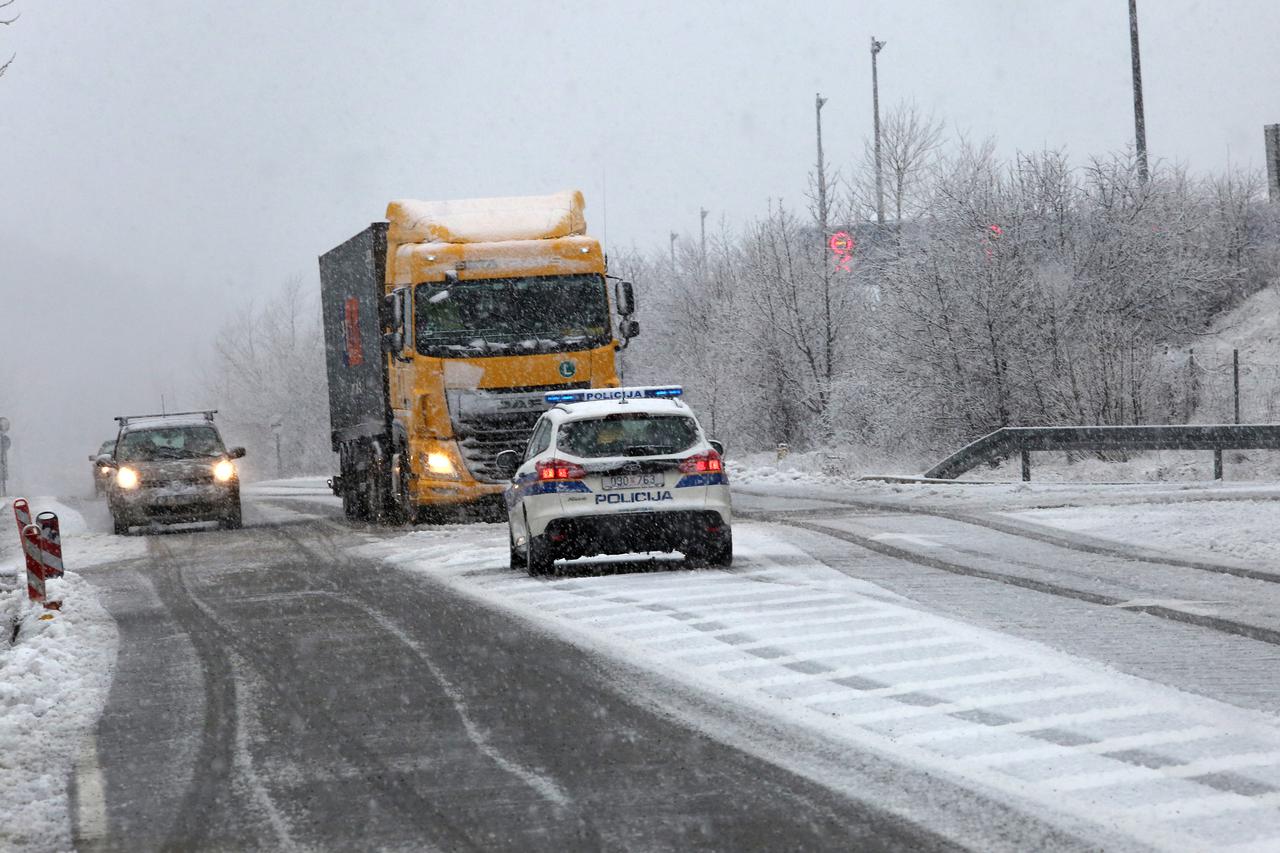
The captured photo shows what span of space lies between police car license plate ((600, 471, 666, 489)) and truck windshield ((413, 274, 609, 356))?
7.20 m

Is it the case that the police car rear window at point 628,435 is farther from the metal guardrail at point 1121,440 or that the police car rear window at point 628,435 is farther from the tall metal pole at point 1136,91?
the tall metal pole at point 1136,91

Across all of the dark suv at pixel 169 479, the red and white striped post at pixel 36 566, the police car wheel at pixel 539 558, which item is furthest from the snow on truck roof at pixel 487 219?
the red and white striped post at pixel 36 566

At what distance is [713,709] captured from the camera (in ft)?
27.1

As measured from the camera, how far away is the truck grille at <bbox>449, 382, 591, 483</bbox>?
69.3 feet

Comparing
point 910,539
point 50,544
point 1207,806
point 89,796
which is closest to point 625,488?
point 910,539

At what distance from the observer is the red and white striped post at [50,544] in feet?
46.6

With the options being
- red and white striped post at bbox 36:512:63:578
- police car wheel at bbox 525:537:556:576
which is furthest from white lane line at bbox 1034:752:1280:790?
Answer: red and white striped post at bbox 36:512:63:578

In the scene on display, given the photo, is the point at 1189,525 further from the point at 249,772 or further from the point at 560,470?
the point at 249,772

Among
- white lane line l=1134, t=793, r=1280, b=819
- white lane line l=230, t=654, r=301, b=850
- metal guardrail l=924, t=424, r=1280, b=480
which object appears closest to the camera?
white lane line l=1134, t=793, r=1280, b=819

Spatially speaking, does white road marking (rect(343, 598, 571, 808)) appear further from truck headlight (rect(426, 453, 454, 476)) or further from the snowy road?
truck headlight (rect(426, 453, 454, 476))

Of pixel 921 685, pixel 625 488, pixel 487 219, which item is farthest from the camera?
pixel 487 219

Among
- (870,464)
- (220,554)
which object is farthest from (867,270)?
(220,554)

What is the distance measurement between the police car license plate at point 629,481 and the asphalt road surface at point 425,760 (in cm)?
227

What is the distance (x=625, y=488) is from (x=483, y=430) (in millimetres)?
7034
